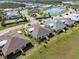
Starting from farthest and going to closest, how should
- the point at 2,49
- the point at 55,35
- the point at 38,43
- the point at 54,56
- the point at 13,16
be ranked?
1. the point at 13,16
2. the point at 55,35
3. the point at 38,43
4. the point at 2,49
5. the point at 54,56

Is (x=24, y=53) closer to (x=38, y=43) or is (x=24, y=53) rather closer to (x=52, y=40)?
(x=38, y=43)

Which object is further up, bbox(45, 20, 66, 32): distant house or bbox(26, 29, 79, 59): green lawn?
bbox(45, 20, 66, 32): distant house

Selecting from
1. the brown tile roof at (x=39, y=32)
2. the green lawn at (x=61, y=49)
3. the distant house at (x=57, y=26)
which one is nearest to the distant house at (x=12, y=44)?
the brown tile roof at (x=39, y=32)

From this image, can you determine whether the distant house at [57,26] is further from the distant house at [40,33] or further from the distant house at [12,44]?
the distant house at [12,44]

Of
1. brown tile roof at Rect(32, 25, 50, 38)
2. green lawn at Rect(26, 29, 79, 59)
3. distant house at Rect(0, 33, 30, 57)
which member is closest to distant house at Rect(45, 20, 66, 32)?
brown tile roof at Rect(32, 25, 50, 38)

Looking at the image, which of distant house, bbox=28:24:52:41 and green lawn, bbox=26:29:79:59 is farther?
distant house, bbox=28:24:52:41

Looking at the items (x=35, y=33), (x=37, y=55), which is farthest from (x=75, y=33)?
(x=37, y=55)

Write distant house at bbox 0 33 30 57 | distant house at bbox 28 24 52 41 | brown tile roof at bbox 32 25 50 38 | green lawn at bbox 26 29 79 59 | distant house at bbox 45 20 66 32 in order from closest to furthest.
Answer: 1. green lawn at bbox 26 29 79 59
2. distant house at bbox 0 33 30 57
3. distant house at bbox 28 24 52 41
4. brown tile roof at bbox 32 25 50 38
5. distant house at bbox 45 20 66 32

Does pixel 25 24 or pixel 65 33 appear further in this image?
pixel 25 24

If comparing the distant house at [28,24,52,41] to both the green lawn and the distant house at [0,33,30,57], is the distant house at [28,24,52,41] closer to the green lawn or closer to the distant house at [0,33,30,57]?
the green lawn
